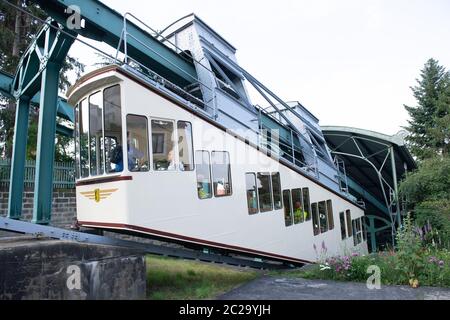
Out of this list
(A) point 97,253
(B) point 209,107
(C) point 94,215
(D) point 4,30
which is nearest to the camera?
(A) point 97,253

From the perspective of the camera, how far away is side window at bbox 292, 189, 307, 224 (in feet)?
30.7

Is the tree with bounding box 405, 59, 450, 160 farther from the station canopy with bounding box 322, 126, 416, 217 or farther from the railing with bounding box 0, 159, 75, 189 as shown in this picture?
the railing with bounding box 0, 159, 75, 189

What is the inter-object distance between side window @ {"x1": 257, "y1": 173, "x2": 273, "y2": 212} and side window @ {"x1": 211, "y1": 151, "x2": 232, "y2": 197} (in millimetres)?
1017

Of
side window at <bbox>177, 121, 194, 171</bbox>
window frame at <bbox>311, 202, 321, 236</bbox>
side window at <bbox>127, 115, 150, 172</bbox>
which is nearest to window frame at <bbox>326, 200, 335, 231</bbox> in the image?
window frame at <bbox>311, 202, 321, 236</bbox>

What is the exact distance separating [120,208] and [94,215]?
88cm

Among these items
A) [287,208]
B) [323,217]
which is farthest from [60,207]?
[323,217]

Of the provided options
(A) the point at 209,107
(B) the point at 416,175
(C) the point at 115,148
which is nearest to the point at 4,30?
(A) the point at 209,107

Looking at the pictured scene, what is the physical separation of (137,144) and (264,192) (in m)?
3.35

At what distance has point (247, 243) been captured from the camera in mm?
7738

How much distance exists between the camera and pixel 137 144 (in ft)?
20.2

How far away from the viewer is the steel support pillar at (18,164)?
912cm

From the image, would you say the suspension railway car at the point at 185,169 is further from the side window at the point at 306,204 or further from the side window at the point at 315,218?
the side window at the point at 315,218

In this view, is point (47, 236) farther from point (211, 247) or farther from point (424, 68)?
point (424, 68)

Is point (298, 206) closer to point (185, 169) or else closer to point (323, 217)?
point (323, 217)
